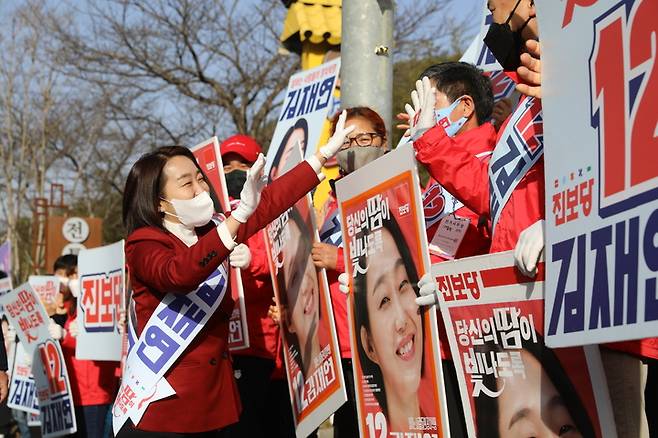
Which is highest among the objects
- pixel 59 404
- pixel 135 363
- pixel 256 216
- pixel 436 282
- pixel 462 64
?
pixel 462 64

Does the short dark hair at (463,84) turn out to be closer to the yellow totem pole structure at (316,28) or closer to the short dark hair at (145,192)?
the short dark hair at (145,192)

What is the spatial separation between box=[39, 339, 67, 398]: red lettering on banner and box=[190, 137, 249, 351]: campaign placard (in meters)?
2.40

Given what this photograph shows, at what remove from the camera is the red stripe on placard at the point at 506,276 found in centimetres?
261

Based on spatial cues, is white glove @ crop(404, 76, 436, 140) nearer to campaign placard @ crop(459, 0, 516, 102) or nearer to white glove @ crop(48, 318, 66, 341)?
campaign placard @ crop(459, 0, 516, 102)

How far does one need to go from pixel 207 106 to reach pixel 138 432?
Answer: 61.0 ft

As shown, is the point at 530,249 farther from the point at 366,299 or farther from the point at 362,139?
the point at 362,139

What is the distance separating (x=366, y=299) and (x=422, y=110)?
75 cm

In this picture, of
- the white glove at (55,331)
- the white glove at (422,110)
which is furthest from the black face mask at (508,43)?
the white glove at (55,331)

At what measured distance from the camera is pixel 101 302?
6301 millimetres

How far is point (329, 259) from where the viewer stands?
4.20 metres

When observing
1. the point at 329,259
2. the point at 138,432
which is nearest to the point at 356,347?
the point at 329,259

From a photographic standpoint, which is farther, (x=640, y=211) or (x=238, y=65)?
(x=238, y=65)

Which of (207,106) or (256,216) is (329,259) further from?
(207,106)

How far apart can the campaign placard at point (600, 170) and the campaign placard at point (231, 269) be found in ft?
8.83
